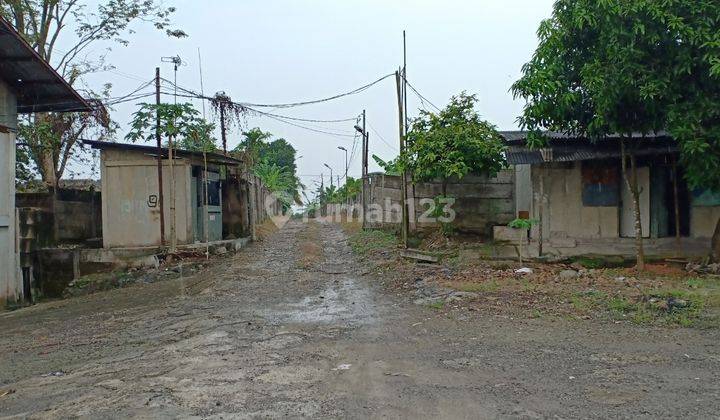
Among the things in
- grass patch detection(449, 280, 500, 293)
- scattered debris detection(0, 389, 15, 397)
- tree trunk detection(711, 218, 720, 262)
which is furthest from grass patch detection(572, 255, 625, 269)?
scattered debris detection(0, 389, 15, 397)

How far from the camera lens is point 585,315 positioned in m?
7.09

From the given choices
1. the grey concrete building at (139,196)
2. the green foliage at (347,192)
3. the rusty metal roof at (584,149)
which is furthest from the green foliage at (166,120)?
the green foliage at (347,192)

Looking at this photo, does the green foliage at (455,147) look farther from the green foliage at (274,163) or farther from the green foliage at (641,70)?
the green foliage at (274,163)

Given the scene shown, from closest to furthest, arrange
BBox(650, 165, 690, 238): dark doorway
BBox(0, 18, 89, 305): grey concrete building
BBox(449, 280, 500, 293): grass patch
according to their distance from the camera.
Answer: BBox(449, 280, 500, 293): grass patch
BBox(650, 165, 690, 238): dark doorway
BBox(0, 18, 89, 305): grey concrete building

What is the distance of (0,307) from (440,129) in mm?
10132

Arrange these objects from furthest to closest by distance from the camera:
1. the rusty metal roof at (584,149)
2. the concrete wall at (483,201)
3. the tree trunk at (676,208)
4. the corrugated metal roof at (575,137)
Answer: the concrete wall at (483,201) < the tree trunk at (676,208) < the corrugated metal roof at (575,137) < the rusty metal roof at (584,149)

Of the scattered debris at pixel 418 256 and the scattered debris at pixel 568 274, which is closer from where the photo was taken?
the scattered debris at pixel 568 274

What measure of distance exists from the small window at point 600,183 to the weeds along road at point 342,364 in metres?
5.14

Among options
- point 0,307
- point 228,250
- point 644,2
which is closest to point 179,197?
point 228,250

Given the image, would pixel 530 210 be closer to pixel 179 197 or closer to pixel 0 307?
pixel 179 197

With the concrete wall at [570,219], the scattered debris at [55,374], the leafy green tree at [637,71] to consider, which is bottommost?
the scattered debris at [55,374]

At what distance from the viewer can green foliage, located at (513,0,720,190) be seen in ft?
27.0

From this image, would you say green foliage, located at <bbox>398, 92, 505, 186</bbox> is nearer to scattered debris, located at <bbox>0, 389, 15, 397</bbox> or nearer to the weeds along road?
the weeds along road

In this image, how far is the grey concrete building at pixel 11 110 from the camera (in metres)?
11.3
